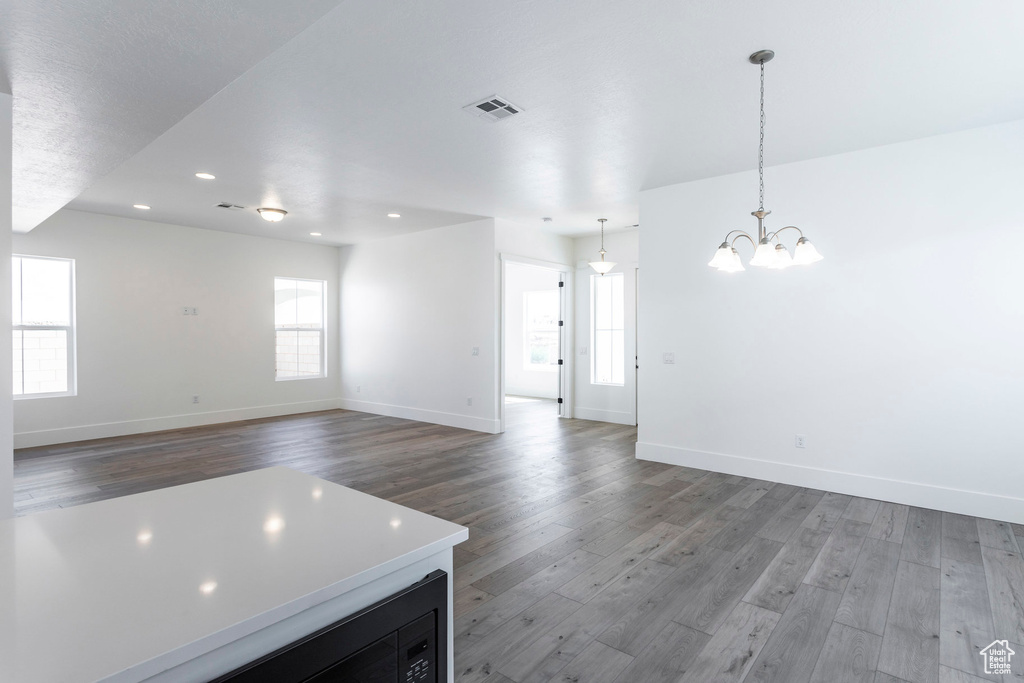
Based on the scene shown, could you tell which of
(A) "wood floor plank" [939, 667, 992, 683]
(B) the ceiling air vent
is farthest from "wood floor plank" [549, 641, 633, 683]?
(B) the ceiling air vent

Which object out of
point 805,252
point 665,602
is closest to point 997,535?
point 805,252

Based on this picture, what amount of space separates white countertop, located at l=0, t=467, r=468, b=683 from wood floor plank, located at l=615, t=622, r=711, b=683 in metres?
1.34

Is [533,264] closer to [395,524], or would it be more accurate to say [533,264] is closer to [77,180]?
[77,180]

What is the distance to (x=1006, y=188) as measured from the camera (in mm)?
3557

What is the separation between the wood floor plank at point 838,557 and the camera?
2.72 meters

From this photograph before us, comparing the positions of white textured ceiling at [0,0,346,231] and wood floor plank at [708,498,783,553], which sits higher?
white textured ceiling at [0,0,346,231]

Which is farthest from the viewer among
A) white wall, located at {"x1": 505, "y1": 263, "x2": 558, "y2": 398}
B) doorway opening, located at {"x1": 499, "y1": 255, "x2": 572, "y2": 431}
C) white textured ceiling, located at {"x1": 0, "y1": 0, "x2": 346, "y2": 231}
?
white wall, located at {"x1": 505, "y1": 263, "x2": 558, "y2": 398}

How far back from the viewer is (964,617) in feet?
7.78

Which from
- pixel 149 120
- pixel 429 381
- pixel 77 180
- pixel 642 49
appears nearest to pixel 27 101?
pixel 149 120

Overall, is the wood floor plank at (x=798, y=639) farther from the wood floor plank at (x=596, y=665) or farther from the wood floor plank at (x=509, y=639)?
the wood floor plank at (x=509, y=639)

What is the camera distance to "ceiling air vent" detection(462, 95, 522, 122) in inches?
126

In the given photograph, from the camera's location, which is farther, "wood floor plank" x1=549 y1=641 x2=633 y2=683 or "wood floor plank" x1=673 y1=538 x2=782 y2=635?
"wood floor plank" x1=673 y1=538 x2=782 y2=635

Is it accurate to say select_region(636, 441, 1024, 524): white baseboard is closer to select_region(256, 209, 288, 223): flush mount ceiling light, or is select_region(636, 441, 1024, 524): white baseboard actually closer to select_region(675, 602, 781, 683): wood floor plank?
select_region(675, 602, 781, 683): wood floor plank

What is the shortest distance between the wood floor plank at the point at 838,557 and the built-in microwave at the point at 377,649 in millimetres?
2492
